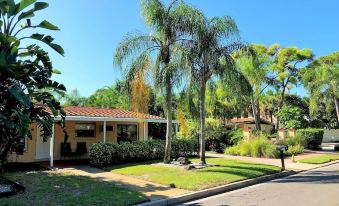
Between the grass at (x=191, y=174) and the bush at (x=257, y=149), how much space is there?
6355 mm

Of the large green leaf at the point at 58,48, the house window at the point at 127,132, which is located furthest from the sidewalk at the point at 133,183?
the house window at the point at 127,132

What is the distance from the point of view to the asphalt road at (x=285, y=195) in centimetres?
978

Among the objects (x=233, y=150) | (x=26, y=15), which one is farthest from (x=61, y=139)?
(x=233, y=150)

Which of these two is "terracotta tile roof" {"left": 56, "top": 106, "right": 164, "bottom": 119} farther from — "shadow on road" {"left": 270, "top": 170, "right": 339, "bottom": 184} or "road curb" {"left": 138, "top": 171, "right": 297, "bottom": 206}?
"shadow on road" {"left": 270, "top": 170, "right": 339, "bottom": 184}

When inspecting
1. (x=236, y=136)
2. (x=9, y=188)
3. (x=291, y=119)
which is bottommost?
(x=9, y=188)

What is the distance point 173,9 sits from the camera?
16.2 metres

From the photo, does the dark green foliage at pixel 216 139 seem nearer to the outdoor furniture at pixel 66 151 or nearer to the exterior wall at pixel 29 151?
the outdoor furniture at pixel 66 151

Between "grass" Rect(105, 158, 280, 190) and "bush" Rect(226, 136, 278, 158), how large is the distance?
20.8 ft

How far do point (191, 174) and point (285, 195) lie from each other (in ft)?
13.3

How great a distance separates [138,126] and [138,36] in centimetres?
882

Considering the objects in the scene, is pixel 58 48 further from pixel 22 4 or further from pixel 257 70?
pixel 257 70

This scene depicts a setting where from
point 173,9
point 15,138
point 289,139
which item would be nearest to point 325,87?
point 289,139

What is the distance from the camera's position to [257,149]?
76.3 ft

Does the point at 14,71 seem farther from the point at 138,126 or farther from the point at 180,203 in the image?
the point at 138,126
